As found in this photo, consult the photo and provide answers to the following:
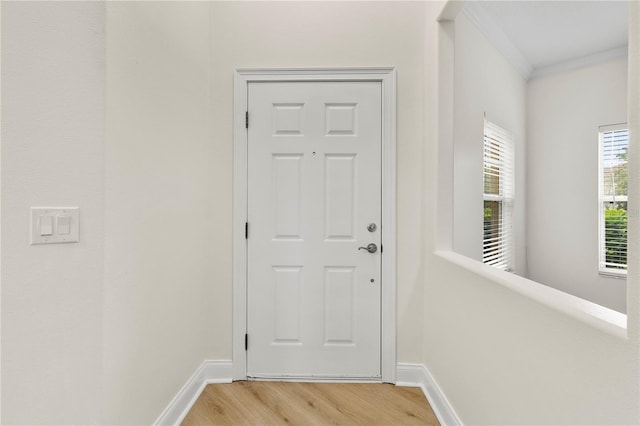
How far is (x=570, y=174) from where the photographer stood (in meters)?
3.08

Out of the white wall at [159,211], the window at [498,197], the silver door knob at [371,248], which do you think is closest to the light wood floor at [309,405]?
the white wall at [159,211]

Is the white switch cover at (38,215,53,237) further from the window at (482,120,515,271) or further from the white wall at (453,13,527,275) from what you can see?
the window at (482,120,515,271)

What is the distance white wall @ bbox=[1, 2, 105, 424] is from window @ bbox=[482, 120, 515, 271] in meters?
2.80

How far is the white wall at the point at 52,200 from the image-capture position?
35.3 inches

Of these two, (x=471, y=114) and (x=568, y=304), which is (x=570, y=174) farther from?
(x=568, y=304)

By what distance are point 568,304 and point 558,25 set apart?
3002 millimetres

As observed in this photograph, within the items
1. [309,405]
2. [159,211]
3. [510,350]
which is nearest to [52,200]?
[159,211]

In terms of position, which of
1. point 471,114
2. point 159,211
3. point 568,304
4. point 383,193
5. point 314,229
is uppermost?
point 471,114

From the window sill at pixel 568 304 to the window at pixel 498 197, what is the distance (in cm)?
160

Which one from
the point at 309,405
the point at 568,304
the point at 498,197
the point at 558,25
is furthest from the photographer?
the point at 498,197

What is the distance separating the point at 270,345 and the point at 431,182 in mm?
1552

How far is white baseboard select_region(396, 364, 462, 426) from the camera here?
148cm

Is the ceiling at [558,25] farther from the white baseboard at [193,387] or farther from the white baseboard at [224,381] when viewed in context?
the white baseboard at [193,387]

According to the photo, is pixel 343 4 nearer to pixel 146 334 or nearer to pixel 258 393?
pixel 146 334
